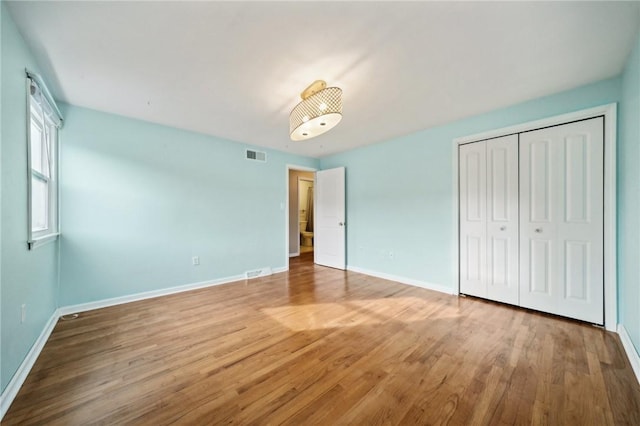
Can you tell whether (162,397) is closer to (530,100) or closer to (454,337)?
(454,337)

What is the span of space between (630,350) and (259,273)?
13.6ft

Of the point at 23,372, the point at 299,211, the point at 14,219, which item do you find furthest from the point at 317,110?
the point at 299,211

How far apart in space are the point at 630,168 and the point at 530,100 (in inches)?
44.9

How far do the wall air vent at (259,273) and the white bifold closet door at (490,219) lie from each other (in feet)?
9.92

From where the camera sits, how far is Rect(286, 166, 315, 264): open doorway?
637 centimetres

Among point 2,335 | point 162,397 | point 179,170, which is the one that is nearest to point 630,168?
point 162,397

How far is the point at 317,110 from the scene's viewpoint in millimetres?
1885

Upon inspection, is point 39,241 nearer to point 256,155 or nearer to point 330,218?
point 256,155

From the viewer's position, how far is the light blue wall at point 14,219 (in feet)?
4.58

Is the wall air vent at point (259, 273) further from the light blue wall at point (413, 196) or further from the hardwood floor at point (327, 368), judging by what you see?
the light blue wall at point (413, 196)

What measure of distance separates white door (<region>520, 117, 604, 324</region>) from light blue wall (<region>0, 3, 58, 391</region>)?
170 inches

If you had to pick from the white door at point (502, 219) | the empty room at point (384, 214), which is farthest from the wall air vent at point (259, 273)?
the white door at point (502, 219)

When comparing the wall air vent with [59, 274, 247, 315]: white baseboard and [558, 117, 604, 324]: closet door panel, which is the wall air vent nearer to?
[59, 274, 247, 315]: white baseboard

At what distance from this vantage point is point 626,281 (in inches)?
78.2
